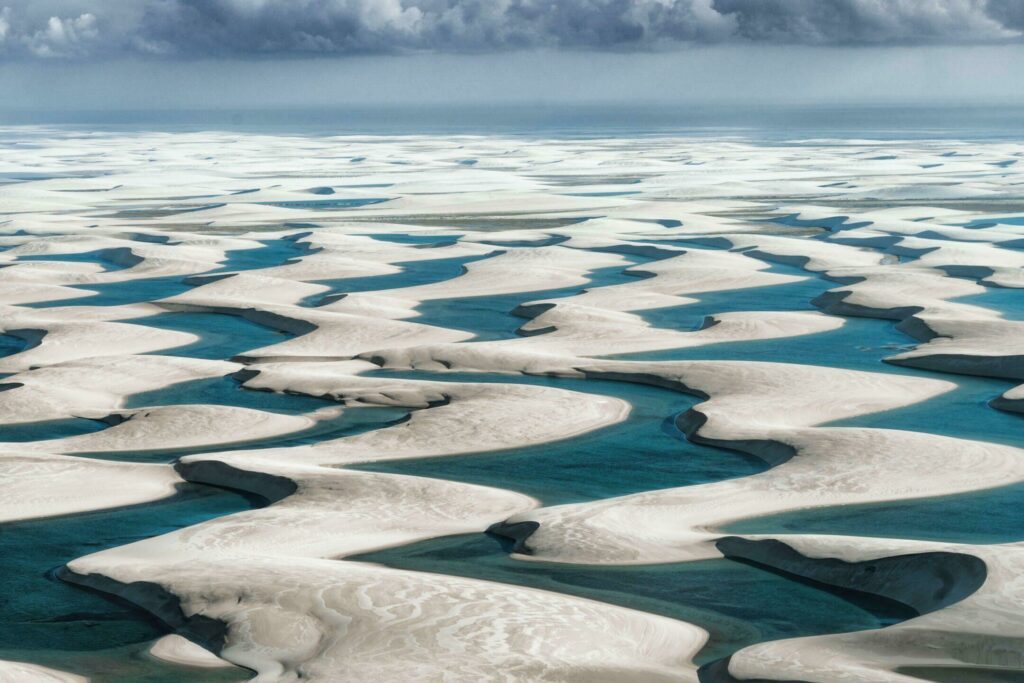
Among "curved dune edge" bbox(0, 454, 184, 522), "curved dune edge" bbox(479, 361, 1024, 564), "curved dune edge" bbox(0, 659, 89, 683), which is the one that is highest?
"curved dune edge" bbox(0, 659, 89, 683)

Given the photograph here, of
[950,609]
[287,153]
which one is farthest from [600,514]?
[287,153]

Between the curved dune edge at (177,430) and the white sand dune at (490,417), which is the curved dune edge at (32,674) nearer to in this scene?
the white sand dune at (490,417)

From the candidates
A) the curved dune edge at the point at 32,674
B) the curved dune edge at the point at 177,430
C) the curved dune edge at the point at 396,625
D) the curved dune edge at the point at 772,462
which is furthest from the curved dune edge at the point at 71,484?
the curved dune edge at the point at 32,674

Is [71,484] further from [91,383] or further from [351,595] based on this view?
[91,383]

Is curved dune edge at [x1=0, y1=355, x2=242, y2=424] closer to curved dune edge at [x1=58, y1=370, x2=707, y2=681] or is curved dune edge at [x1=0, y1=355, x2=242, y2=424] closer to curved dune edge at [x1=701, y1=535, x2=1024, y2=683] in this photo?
curved dune edge at [x1=58, y1=370, x2=707, y2=681]

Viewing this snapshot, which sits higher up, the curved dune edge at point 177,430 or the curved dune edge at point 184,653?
the curved dune edge at point 184,653

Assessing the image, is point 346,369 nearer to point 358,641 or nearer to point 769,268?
point 358,641

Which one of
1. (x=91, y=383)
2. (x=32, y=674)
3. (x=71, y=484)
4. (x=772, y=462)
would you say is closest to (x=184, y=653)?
(x=32, y=674)

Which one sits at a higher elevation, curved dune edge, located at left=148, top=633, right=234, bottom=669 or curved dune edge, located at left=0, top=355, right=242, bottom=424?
curved dune edge, located at left=148, top=633, right=234, bottom=669

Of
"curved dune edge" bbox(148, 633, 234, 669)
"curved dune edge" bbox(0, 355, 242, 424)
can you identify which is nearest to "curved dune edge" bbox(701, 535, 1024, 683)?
"curved dune edge" bbox(148, 633, 234, 669)
